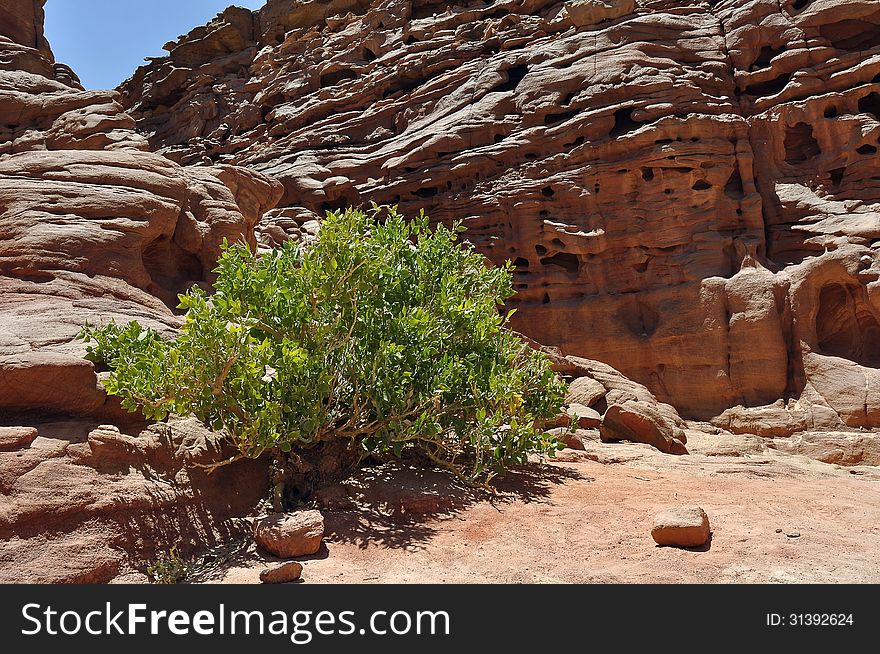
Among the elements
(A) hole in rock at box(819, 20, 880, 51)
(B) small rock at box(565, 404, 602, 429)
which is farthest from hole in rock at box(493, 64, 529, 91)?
(B) small rock at box(565, 404, 602, 429)

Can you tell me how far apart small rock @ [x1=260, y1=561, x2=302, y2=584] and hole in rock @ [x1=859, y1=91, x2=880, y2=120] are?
2187cm

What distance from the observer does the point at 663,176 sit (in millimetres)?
20406

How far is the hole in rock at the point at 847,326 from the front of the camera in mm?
17594

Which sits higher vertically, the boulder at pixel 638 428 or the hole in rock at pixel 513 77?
the hole in rock at pixel 513 77

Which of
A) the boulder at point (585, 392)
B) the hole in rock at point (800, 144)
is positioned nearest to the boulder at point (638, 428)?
the boulder at point (585, 392)

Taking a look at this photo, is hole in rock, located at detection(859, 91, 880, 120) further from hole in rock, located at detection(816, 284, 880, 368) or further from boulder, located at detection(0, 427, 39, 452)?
boulder, located at detection(0, 427, 39, 452)

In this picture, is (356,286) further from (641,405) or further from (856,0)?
(856,0)

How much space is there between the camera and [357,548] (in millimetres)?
6215

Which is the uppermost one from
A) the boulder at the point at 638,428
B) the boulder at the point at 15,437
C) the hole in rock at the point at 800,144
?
the hole in rock at the point at 800,144

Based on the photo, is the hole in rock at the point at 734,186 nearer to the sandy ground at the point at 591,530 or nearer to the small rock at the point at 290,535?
the sandy ground at the point at 591,530

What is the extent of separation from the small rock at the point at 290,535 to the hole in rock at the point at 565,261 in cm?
1685

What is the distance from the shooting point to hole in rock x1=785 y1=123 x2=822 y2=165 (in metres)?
20.0

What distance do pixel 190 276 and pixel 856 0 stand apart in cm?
2139

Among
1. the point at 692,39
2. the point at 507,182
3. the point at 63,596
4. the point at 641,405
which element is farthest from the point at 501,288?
the point at 692,39
